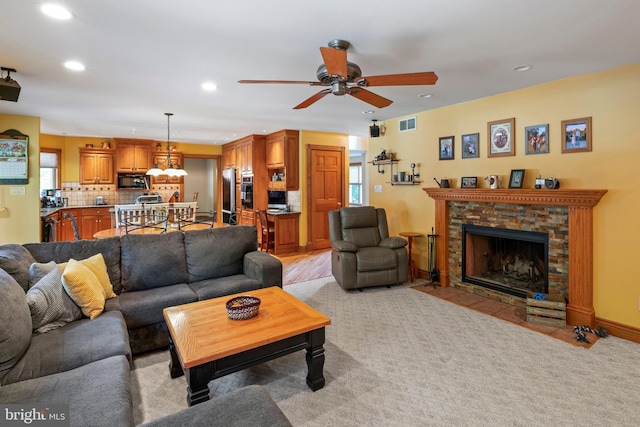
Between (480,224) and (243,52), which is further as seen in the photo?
(480,224)

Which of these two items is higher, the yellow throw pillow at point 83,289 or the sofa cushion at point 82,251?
the sofa cushion at point 82,251

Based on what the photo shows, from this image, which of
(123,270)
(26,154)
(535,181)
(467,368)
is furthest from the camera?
(26,154)

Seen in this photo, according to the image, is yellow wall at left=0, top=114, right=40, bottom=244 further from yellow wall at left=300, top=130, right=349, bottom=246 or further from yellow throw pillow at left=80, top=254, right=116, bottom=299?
yellow wall at left=300, top=130, right=349, bottom=246

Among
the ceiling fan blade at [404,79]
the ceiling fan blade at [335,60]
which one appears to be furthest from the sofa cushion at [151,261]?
the ceiling fan blade at [404,79]

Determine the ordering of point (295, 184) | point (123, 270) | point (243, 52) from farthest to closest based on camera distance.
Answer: point (295, 184) < point (123, 270) < point (243, 52)

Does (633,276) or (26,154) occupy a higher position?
(26,154)

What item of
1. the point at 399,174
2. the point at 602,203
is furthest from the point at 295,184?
the point at 602,203

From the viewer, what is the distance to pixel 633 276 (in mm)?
3023

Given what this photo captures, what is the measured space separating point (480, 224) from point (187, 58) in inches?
149

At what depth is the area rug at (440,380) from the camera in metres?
2.00

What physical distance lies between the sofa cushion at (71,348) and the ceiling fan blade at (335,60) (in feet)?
7.14

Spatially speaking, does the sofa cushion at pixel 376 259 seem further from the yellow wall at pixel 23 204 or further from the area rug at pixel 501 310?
the yellow wall at pixel 23 204

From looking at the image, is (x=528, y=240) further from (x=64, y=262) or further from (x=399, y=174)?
(x=64, y=262)

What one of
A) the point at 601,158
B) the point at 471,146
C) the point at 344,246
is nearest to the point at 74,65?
the point at 344,246
